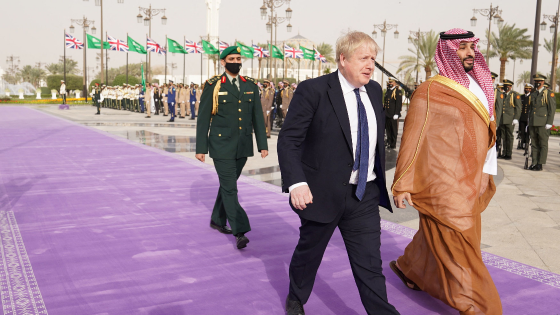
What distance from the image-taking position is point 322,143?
322 cm

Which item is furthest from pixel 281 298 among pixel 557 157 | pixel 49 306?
pixel 557 157

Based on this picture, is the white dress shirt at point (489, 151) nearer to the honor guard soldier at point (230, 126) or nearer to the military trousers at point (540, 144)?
the honor guard soldier at point (230, 126)

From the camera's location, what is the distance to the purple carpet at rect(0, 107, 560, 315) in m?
3.81

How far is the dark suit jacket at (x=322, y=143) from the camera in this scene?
3191 millimetres

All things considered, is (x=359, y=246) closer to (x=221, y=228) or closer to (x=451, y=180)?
(x=451, y=180)

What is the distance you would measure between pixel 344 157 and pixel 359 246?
1.80ft

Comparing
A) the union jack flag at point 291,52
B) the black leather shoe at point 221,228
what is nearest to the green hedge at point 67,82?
the union jack flag at point 291,52

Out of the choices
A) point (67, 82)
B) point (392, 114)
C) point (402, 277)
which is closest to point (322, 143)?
point (402, 277)

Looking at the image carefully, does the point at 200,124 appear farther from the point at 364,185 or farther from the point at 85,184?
the point at 85,184

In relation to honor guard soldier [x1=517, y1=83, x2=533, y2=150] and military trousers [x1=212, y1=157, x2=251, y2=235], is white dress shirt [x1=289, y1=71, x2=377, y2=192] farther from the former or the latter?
honor guard soldier [x1=517, y1=83, x2=533, y2=150]

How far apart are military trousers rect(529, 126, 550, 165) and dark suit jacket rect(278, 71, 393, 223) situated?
9.43 m

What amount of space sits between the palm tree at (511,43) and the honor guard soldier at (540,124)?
1304 inches

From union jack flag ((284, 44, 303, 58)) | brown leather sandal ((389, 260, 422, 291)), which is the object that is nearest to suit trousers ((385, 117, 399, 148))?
brown leather sandal ((389, 260, 422, 291))

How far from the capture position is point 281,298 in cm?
392
